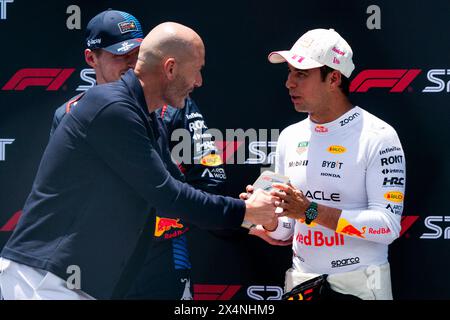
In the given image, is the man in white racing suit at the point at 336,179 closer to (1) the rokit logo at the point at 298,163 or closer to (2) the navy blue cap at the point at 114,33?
(1) the rokit logo at the point at 298,163

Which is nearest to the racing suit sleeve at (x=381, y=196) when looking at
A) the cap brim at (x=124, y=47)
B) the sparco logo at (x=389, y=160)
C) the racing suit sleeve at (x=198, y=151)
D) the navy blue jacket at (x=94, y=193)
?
the sparco logo at (x=389, y=160)

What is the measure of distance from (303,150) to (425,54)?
41.4 inches

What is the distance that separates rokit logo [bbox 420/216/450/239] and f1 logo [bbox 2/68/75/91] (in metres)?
2.02

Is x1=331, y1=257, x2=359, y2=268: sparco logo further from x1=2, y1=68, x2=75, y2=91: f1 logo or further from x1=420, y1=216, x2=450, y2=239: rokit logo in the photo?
x1=2, y1=68, x2=75, y2=91: f1 logo

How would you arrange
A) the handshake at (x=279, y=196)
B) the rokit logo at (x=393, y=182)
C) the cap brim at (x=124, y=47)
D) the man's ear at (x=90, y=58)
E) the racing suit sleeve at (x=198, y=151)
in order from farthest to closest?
1. the man's ear at (x=90, y=58)
2. the cap brim at (x=124, y=47)
3. the racing suit sleeve at (x=198, y=151)
4. the rokit logo at (x=393, y=182)
5. the handshake at (x=279, y=196)

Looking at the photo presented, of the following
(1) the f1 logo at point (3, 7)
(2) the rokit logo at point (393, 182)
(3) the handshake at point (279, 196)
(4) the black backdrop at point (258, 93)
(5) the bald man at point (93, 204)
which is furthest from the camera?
(1) the f1 logo at point (3, 7)

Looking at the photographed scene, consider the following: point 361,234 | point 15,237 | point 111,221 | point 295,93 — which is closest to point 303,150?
point 295,93

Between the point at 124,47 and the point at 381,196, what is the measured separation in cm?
138

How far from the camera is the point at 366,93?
395cm

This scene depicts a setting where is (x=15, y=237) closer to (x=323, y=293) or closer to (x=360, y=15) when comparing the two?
(x=323, y=293)

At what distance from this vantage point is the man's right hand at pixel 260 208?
2.86m

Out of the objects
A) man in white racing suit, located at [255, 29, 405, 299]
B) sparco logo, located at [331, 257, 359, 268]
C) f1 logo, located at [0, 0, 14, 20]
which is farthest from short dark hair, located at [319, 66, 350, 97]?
f1 logo, located at [0, 0, 14, 20]

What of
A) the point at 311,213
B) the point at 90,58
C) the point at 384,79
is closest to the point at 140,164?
the point at 311,213

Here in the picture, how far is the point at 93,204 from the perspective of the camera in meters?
2.54
